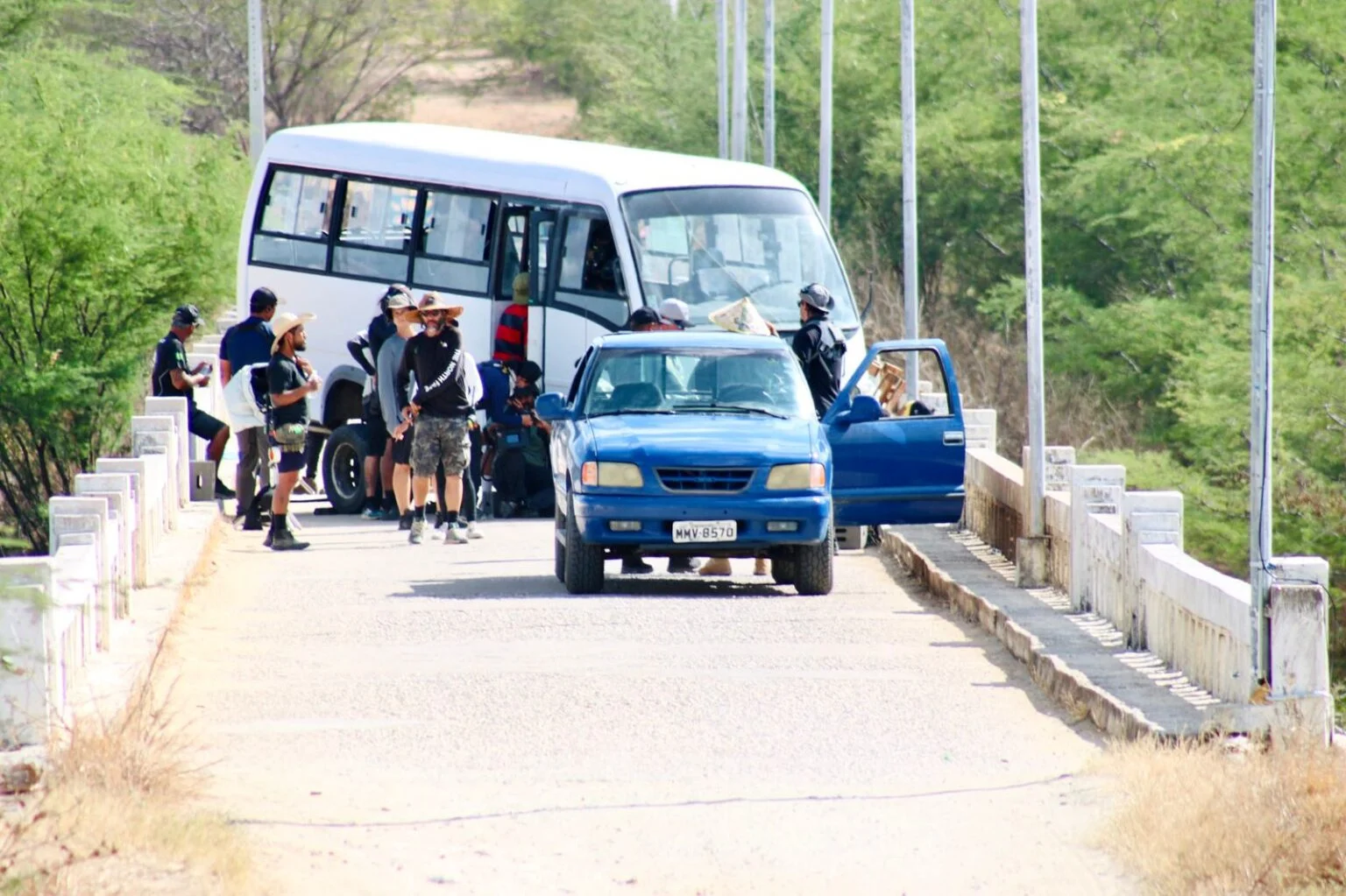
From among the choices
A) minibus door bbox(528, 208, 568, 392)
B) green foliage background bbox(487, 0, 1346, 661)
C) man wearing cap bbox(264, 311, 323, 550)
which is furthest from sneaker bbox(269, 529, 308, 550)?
green foliage background bbox(487, 0, 1346, 661)

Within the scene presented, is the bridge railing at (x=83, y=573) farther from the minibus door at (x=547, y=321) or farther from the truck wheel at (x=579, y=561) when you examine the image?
the minibus door at (x=547, y=321)

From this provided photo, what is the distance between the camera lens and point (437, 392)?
1669 cm

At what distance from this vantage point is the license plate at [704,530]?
14.8 metres

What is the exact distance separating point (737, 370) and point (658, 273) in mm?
5831

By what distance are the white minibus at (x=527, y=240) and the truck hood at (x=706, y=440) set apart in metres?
5.44

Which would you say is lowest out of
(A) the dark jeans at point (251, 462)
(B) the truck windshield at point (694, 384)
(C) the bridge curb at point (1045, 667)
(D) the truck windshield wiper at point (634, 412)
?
(C) the bridge curb at point (1045, 667)

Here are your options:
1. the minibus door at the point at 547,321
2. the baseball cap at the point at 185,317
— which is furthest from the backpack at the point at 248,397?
the minibus door at the point at 547,321

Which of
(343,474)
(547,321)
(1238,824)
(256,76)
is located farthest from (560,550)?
(256,76)

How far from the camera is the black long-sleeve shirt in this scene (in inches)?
653

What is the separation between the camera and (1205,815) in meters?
8.40

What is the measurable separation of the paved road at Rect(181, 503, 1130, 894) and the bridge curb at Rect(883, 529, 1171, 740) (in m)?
0.13

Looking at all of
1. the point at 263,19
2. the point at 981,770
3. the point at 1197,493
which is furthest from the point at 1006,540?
the point at 263,19

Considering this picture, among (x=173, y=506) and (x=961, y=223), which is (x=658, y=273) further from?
(x=961, y=223)

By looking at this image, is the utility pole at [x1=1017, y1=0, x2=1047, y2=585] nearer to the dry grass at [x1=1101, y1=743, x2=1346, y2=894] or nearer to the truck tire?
the truck tire
